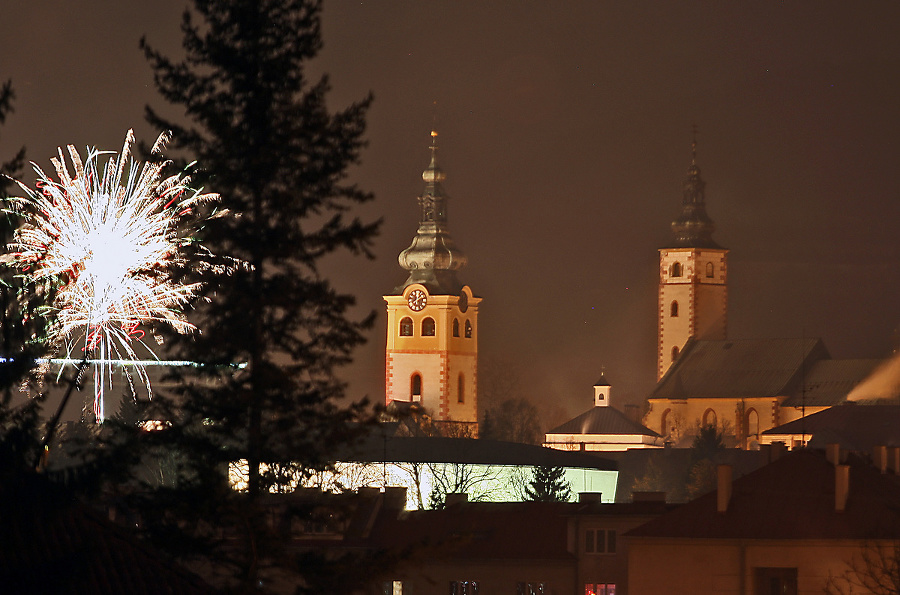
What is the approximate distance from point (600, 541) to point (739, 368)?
103 metres

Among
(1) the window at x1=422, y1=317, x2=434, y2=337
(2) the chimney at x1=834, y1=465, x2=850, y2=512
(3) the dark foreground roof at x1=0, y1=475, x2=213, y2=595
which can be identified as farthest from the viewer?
(1) the window at x1=422, y1=317, x2=434, y2=337

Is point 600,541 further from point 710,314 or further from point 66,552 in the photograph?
point 710,314

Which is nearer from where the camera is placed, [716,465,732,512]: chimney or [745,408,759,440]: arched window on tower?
[716,465,732,512]: chimney

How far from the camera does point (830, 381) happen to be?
14825 centimetres

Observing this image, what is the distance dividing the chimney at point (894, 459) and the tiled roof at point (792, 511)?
2820 mm

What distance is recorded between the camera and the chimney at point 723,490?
46719 millimetres

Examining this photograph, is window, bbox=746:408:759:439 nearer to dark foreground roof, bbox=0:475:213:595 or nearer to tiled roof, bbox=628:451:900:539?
tiled roof, bbox=628:451:900:539

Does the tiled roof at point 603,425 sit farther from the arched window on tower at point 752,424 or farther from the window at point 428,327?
the window at point 428,327

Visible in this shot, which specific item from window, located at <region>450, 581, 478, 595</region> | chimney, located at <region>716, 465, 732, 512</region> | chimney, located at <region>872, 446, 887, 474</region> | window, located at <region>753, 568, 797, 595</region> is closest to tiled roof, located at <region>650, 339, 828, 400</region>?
chimney, located at <region>872, 446, 887, 474</region>

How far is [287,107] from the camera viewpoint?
27375 millimetres

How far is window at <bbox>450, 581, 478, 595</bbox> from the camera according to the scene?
2007 inches

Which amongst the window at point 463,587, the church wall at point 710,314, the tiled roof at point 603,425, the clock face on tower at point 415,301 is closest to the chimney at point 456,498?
the window at point 463,587

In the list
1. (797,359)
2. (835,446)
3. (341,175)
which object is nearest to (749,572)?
(835,446)

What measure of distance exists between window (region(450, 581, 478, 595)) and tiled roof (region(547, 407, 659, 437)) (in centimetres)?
9961
